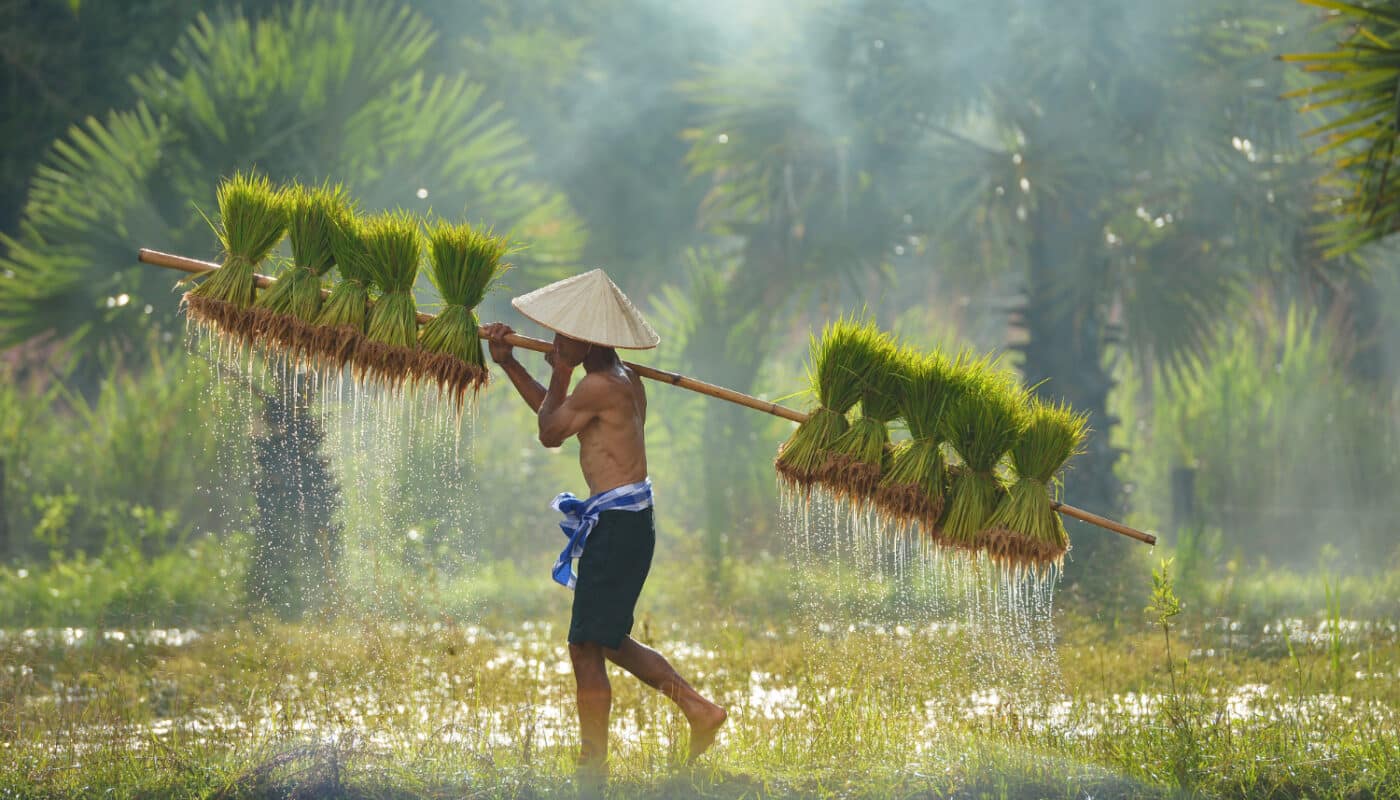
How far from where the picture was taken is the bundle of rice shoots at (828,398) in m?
5.44

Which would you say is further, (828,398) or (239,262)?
(828,398)

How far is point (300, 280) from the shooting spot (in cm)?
527

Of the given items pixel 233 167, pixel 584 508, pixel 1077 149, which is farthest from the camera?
pixel 1077 149

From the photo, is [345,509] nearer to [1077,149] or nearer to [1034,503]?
[1034,503]

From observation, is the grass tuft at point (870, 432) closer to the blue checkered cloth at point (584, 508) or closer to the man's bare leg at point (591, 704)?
the blue checkered cloth at point (584, 508)

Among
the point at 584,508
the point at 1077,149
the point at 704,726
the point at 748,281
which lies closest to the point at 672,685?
the point at 704,726

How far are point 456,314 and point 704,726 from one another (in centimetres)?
167

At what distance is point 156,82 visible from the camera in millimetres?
13289

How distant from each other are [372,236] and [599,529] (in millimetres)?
1317

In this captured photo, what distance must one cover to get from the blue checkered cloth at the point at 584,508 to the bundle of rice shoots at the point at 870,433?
736 millimetres

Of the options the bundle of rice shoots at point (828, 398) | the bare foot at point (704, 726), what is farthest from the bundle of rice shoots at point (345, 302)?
the bare foot at point (704, 726)

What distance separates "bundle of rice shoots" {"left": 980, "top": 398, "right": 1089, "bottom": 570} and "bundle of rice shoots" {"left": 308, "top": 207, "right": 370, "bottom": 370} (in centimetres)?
235

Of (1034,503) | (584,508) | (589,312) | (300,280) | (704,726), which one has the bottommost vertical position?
(704,726)

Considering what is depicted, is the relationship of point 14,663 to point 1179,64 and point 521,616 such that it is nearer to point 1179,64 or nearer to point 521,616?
point 521,616
